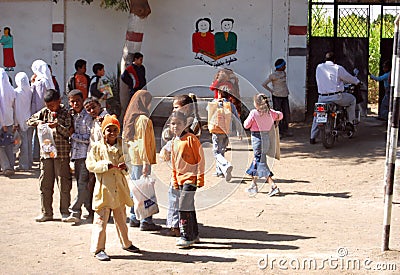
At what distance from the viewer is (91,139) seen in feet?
24.3

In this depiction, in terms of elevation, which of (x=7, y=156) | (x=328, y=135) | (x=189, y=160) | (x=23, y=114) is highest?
(x=23, y=114)

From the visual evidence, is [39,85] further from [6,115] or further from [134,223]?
[134,223]

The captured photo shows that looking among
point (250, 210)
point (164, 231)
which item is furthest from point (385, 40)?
point (164, 231)

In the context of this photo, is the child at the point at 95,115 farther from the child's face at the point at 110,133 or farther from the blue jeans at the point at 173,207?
the blue jeans at the point at 173,207

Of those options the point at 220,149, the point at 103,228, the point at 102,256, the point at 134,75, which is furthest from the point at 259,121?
the point at 134,75

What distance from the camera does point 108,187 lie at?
660cm

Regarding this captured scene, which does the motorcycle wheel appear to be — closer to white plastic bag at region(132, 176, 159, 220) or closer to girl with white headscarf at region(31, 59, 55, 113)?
girl with white headscarf at region(31, 59, 55, 113)

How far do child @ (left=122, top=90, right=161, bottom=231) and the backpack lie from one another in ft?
8.83

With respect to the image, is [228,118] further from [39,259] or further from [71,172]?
[39,259]

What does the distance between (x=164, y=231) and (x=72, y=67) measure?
9475 millimetres

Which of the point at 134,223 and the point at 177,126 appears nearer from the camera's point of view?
the point at 177,126

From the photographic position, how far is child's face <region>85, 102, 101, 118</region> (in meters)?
7.51

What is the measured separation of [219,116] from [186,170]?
10.6 feet

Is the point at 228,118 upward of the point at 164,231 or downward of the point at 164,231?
upward
